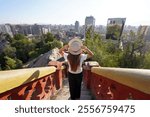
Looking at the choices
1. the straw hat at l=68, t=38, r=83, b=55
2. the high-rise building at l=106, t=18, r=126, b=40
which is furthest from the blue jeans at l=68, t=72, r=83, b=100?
the high-rise building at l=106, t=18, r=126, b=40

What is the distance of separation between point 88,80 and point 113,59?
28.2 metres

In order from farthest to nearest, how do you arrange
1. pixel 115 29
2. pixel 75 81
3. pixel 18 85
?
pixel 115 29 < pixel 75 81 < pixel 18 85

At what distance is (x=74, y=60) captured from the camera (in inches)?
209

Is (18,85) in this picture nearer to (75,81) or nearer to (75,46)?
(75,46)

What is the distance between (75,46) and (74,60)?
32 centimetres

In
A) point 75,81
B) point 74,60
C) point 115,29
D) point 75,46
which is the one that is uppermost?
point 75,46

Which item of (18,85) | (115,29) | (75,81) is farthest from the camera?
(115,29)

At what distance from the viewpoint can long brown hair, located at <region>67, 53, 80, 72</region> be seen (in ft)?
17.4

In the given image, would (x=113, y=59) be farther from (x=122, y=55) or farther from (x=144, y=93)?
(x=144, y=93)

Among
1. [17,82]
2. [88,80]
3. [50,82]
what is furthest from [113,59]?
[17,82]

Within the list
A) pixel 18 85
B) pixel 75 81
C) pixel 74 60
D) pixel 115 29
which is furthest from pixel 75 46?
pixel 115 29

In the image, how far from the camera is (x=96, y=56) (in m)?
34.6

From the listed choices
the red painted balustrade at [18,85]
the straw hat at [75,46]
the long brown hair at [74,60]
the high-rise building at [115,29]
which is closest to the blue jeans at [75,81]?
the long brown hair at [74,60]

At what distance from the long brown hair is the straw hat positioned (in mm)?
90
